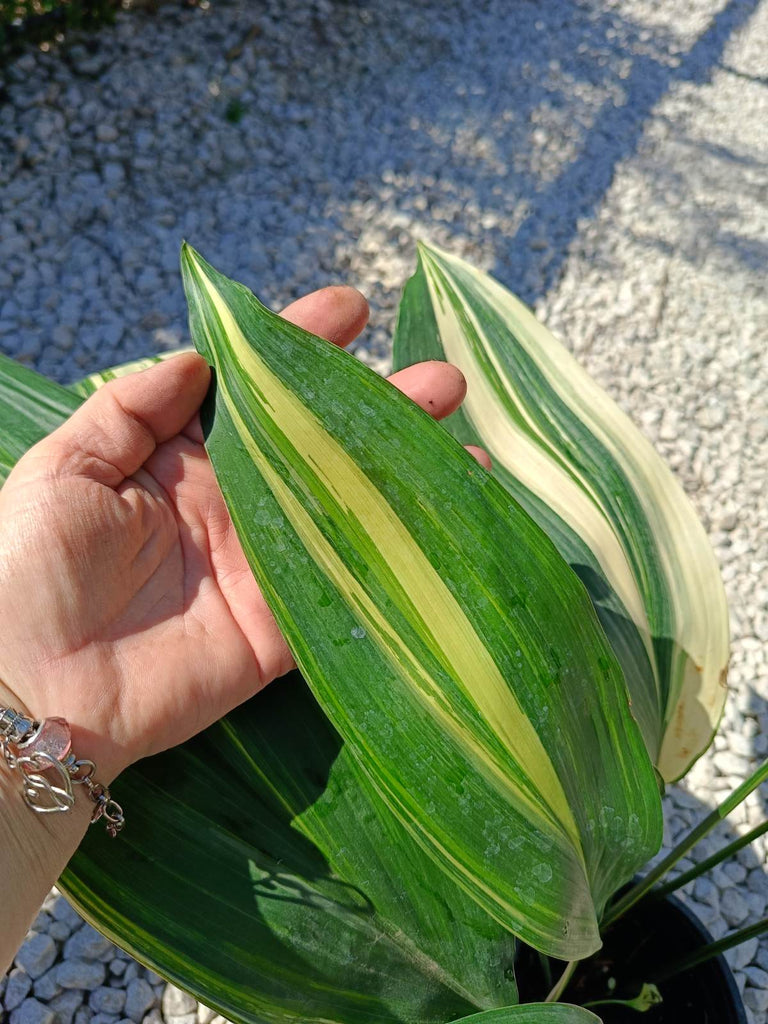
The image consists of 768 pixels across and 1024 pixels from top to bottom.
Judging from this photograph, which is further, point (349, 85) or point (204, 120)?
point (349, 85)

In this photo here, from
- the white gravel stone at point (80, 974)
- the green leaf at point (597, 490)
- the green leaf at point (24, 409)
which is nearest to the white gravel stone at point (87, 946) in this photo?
the white gravel stone at point (80, 974)

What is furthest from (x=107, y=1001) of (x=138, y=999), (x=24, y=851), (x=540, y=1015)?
(x=540, y=1015)

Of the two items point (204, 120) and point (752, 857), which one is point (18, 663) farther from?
point (204, 120)

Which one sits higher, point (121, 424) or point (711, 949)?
point (121, 424)

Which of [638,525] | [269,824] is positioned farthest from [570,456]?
[269,824]

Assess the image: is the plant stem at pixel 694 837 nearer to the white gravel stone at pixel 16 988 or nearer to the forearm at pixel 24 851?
the forearm at pixel 24 851

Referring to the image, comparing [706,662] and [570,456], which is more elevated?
[570,456]

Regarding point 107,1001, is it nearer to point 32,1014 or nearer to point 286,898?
point 32,1014
